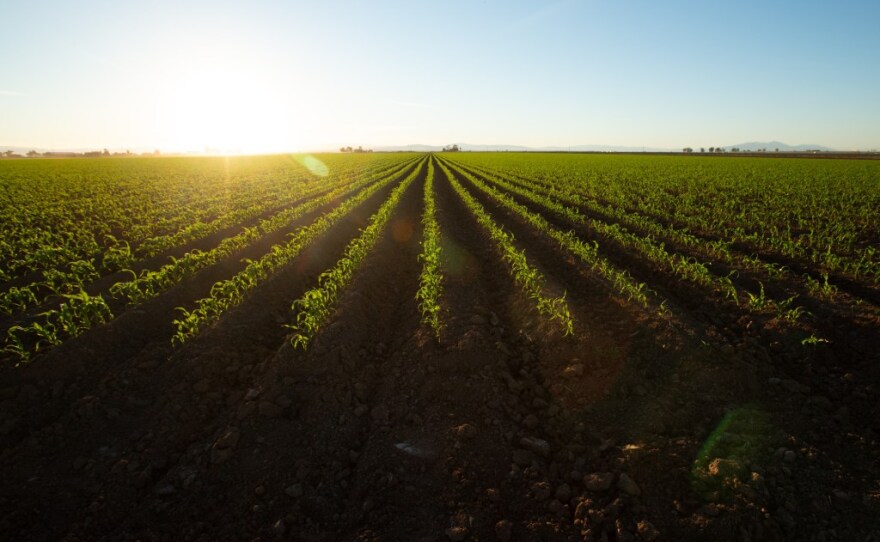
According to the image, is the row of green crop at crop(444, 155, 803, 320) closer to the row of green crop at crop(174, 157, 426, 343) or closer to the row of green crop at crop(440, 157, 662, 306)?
the row of green crop at crop(440, 157, 662, 306)

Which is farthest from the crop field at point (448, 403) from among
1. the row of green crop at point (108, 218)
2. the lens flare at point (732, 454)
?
the row of green crop at point (108, 218)

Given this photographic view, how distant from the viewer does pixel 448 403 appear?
4.84 metres

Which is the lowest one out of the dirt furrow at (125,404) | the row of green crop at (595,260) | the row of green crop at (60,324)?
the dirt furrow at (125,404)

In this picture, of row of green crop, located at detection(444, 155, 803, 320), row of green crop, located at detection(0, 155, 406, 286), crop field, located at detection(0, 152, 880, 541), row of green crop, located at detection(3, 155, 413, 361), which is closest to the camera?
crop field, located at detection(0, 152, 880, 541)

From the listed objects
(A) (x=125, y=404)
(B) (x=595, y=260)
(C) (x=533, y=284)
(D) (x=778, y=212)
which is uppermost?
(D) (x=778, y=212)

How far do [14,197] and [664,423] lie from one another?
30.2 m

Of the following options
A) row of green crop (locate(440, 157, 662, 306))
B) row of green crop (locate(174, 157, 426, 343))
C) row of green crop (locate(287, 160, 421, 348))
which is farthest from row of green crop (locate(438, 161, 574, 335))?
row of green crop (locate(174, 157, 426, 343))

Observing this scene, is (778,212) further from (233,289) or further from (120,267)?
(120,267)

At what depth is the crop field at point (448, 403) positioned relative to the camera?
11.2ft

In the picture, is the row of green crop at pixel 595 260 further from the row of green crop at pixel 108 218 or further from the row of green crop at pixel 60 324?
the row of green crop at pixel 108 218

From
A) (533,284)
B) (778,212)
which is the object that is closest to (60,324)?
(533,284)

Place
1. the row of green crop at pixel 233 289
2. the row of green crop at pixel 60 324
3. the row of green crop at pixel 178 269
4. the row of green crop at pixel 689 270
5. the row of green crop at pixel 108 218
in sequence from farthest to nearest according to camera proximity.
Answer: the row of green crop at pixel 108 218
the row of green crop at pixel 178 269
the row of green crop at pixel 689 270
the row of green crop at pixel 233 289
the row of green crop at pixel 60 324

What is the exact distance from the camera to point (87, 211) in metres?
18.0

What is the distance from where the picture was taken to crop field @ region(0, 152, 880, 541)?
134 inches
